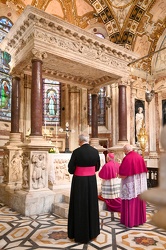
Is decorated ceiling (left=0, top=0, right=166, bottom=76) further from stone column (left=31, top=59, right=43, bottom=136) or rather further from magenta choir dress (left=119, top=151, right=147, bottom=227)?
magenta choir dress (left=119, top=151, right=147, bottom=227)

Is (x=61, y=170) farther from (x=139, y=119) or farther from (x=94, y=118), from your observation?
(x=139, y=119)

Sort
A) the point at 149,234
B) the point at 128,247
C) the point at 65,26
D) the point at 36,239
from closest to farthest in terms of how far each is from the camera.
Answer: the point at 128,247
the point at 36,239
the point at 149,234
the point at 65,26

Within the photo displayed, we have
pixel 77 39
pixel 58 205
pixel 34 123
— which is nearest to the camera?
pixel 58 205

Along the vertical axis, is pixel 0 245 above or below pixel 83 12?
below

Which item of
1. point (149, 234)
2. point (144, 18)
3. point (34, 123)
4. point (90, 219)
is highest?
point (144, 18)

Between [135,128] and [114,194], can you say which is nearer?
[114,194]

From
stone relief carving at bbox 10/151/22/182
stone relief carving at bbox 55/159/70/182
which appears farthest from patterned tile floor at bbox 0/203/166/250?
stone relief carving at bbox 10/151/22/182

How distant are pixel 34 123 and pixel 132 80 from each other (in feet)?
26.6

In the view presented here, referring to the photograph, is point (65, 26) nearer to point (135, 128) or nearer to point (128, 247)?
point (128, 247)

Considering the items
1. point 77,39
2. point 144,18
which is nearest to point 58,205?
point 77,39

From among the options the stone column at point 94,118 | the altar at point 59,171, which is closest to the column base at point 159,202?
the altar at point 59,171

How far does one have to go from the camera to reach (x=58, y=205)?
18.8ft

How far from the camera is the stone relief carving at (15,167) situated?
7.52m

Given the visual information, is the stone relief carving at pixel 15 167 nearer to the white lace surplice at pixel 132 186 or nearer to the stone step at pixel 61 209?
the stone step at pixel 61 209
